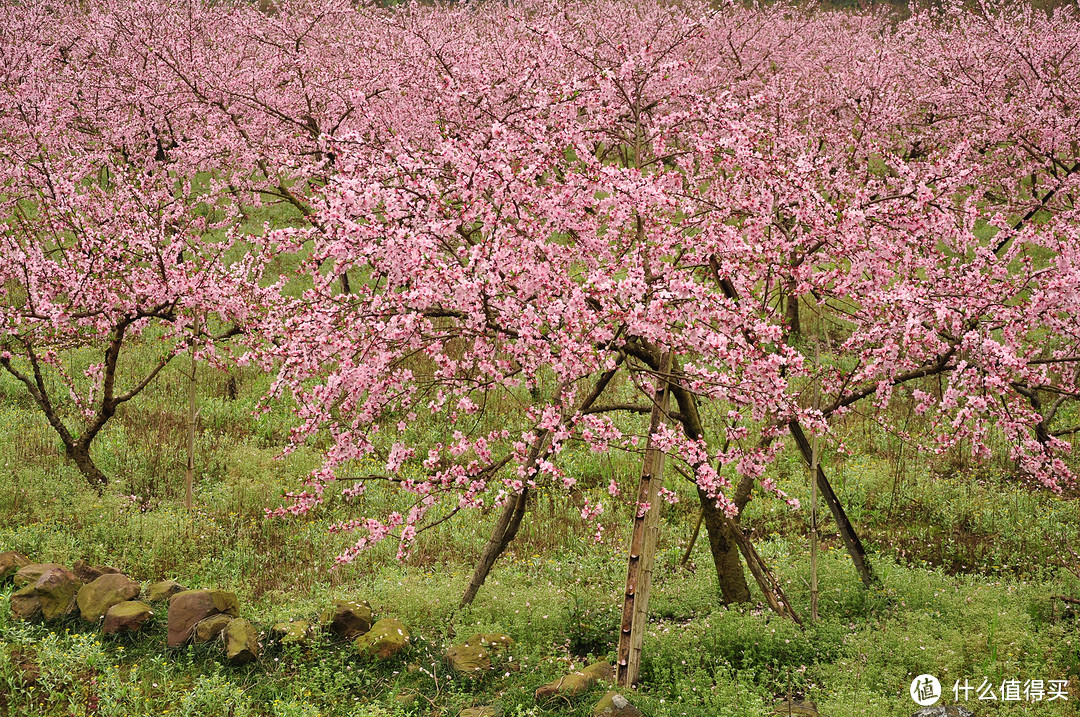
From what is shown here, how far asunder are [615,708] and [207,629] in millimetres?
3806

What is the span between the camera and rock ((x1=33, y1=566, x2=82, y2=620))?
7.57 meters

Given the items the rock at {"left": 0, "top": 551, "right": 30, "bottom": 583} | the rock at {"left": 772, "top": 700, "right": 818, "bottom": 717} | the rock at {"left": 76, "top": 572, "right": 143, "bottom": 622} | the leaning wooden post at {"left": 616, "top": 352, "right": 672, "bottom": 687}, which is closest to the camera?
the rock at {"left": 772, "top": 700, "right": 818, "bottom": 717}

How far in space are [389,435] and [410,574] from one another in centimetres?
417

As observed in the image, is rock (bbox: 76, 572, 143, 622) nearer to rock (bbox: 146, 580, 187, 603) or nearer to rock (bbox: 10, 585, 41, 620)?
rock (bbox: 146, 580, 187, 603)

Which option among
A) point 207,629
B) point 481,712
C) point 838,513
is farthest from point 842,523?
point 207,629

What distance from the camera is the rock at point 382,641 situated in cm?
714

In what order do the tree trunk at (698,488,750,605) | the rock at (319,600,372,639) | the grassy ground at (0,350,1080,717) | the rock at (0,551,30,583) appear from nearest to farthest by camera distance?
the grassy ground at (0,350,1080,717)
the rock at (319,600,372,639)
the tree trunk at (698,488,750,605)
the rock at (0,551,30,583)

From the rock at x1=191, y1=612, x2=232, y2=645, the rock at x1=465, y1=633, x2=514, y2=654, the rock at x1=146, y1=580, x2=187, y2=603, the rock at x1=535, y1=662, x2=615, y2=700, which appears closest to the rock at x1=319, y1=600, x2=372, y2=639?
the rock at x1=191, y1=612, x2=232, y2=645

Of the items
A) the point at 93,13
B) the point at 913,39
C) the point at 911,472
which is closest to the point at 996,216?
the point at 911,472

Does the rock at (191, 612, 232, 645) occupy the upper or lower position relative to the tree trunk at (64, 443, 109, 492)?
lower

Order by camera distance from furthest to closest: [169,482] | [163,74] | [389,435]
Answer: [163,74], [389,435], [169,482]

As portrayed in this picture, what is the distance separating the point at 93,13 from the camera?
22.1 meters

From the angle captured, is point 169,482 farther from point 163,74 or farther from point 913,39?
point 913,39

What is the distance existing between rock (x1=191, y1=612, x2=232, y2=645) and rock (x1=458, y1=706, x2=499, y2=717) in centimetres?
256
